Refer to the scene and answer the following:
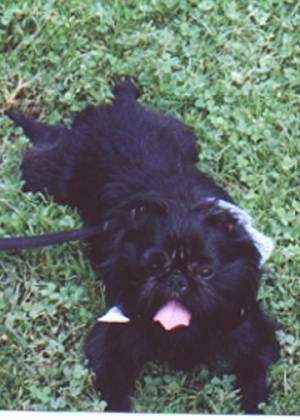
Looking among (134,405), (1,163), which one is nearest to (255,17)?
(1,163)

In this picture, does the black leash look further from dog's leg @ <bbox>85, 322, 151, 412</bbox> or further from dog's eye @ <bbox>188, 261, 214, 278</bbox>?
dog's eye @ <bbox>188, 261, 214, 278</bbox>

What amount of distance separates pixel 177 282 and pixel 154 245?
5.2 inches

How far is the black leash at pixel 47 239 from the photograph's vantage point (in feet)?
10.9

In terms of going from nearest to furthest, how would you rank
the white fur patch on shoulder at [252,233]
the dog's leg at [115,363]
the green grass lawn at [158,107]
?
the white fur patch on shoulder at [252,233]
the dog's leg at [115,363]
the green grass lawn at [158,107]

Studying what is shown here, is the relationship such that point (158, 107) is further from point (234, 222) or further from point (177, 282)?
point (177, 282)

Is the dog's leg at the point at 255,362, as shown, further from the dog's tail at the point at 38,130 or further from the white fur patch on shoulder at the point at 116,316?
the dog's tail at the point at 38,130

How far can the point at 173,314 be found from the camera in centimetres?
299

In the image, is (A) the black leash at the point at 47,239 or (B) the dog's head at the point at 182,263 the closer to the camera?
(B) the dog's head at the point at 182,263

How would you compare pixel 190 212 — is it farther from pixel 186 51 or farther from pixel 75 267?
pixel 186 51

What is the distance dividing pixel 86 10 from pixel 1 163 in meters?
0.78

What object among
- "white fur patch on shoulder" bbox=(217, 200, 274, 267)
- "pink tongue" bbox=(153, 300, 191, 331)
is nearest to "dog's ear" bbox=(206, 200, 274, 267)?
"white fur patch on shoulder" bbox=(217, 200, 274, 267)

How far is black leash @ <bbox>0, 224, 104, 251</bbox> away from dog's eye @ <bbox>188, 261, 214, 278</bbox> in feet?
1.84

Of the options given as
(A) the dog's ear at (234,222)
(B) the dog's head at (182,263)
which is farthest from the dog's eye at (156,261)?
(A) the dog's ear at (234,222)

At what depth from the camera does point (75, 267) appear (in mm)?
3635
